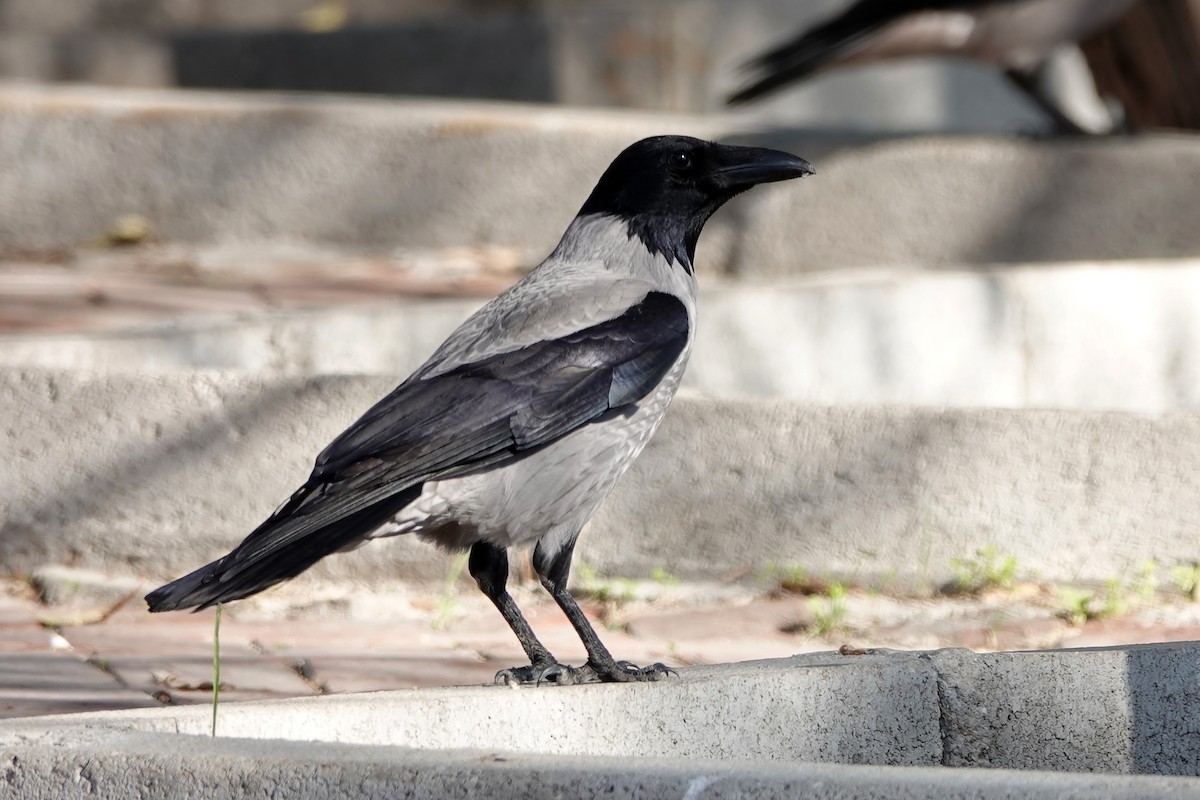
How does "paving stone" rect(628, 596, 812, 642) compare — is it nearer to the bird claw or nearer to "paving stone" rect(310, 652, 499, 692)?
"paving stone" rect(310, 652, 499, 692)

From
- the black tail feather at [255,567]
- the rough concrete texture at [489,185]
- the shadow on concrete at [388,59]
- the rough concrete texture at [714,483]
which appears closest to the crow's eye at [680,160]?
the rough concrete texture at [714,483]

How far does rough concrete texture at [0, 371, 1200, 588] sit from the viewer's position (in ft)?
13.4

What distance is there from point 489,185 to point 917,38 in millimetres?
2332

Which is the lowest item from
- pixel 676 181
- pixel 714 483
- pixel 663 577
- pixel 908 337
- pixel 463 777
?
pixel 663 577

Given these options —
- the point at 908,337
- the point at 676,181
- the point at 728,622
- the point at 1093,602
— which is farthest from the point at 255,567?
the point at 908,337

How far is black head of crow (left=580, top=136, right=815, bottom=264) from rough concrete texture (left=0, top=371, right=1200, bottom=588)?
82cm

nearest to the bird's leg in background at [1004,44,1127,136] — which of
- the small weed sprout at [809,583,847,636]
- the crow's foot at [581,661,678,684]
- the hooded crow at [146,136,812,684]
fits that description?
the small weed sprout at [809,583,847,636]

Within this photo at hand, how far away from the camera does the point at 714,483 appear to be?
418cm

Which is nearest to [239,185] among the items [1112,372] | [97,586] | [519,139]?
[519,139]

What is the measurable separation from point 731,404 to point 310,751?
93.8 inches

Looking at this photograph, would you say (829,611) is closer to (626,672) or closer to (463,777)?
(626,672)

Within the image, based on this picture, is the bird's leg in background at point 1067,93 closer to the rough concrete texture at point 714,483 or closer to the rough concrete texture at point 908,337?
the rough concrete texture at point 908,337

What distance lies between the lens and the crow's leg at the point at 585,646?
9.52 feet

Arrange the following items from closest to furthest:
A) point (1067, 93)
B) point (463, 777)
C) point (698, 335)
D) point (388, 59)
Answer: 1. point (463, 777)
2. point (698, 335)
3. point (388, 59)
4. point (1067, 93)
